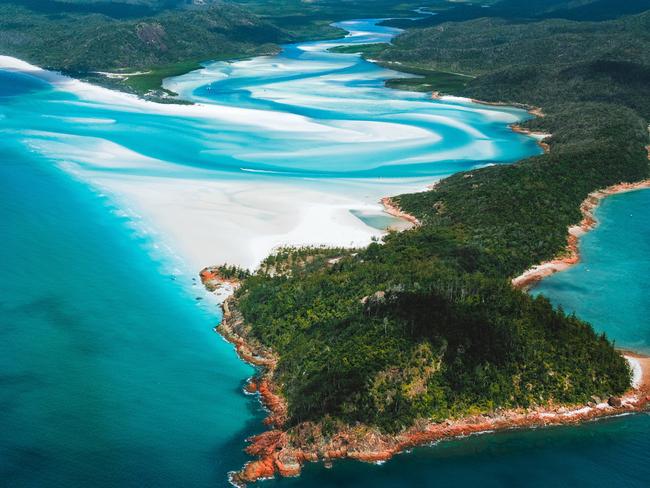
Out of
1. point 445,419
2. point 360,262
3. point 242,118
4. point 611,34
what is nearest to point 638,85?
point 611,34

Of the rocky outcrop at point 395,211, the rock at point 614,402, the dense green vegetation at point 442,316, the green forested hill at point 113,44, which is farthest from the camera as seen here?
the green forested hill at point 113,44

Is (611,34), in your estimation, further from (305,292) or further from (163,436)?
(163,436)

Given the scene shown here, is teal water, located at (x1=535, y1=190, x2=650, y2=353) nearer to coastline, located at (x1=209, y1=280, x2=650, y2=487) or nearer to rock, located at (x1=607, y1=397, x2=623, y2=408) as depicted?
coastline, located at (x1=209, y1=280, x2=650, y2=487)

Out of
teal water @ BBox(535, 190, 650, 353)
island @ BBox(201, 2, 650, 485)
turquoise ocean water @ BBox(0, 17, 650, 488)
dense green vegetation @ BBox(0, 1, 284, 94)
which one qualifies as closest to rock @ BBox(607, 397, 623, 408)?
island @ BBox(201, 2, 650, 485)

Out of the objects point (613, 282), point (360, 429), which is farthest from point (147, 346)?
point (613, 282)

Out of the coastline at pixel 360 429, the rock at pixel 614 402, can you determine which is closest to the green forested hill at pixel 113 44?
the coastline at pixel 360 429

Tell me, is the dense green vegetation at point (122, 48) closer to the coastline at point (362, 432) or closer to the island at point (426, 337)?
the island at point (426, 337)
